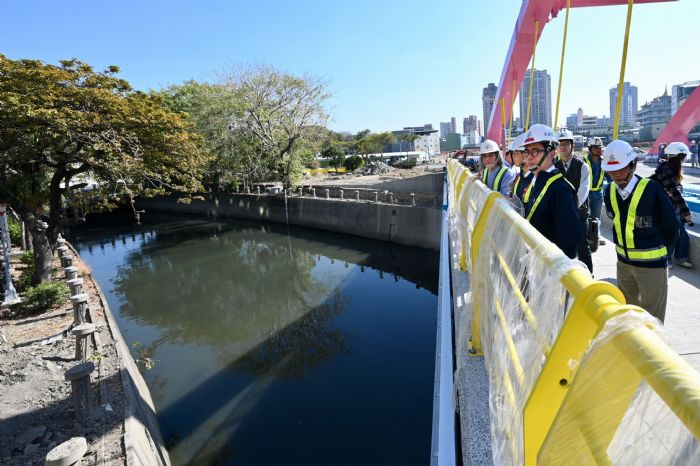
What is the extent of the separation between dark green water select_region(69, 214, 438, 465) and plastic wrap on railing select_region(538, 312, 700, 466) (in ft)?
18.3

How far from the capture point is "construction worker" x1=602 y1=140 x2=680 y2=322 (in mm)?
2980

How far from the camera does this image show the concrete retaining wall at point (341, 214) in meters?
18.2

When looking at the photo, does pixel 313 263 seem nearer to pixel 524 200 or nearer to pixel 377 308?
pixel 377 308

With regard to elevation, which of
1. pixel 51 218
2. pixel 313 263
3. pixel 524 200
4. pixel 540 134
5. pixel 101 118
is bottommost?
pixel 313 263

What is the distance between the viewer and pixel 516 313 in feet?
6.49

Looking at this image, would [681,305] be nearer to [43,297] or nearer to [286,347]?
[286,347]

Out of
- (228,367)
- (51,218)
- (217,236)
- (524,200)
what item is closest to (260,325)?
(228,367)

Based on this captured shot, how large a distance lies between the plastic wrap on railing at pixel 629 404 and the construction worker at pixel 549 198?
2.15 meters

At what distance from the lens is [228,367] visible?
8.82 m

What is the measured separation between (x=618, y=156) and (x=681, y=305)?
2608 mm

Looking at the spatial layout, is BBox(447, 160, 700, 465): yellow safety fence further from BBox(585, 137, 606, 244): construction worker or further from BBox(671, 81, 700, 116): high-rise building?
BBox(671, 81, 700, 116): high-rise building

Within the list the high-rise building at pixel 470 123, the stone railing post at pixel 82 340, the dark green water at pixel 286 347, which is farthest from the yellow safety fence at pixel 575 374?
the high-rise building at pixel 470 123

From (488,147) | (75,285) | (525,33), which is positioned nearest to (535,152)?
(488,147)

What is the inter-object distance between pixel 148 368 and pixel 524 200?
801 centimetres
